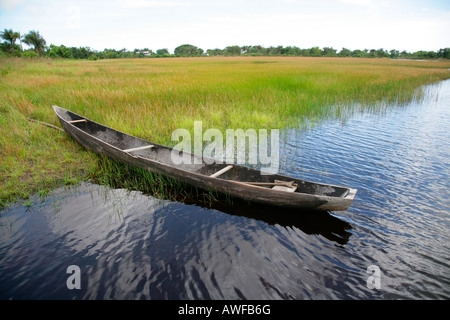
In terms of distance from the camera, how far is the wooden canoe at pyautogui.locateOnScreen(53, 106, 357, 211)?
382 cm

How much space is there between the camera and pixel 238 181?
4.76 metres

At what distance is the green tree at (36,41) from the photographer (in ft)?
149

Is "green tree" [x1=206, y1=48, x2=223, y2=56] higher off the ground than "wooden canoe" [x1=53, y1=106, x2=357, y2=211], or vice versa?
"green tree" [x1=206, y1=48, x2=223, y2=56]

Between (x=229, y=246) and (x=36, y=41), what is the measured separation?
59.0 m

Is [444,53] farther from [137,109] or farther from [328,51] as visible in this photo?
[137,109]

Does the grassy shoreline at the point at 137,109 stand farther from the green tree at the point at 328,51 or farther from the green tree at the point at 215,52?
the green tree at the point at 215,52

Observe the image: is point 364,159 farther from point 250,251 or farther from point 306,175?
point 250,251

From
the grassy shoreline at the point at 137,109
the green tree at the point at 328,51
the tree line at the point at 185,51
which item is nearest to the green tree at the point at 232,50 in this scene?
the tree line at the point at 185,51

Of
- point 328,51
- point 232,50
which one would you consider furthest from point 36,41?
point 328,51

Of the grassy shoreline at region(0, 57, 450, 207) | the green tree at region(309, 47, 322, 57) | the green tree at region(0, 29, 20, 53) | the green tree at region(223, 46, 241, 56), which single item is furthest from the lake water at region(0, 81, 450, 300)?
the green tree at region(223, 46, 241, 56)

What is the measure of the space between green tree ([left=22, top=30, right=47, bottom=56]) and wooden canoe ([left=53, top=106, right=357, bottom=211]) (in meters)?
52.6

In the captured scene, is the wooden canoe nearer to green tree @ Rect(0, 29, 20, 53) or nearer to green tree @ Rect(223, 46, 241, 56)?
green tree @ Rect(0, 29, 20, 53)

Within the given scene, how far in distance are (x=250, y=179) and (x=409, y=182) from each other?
11.6 ft
